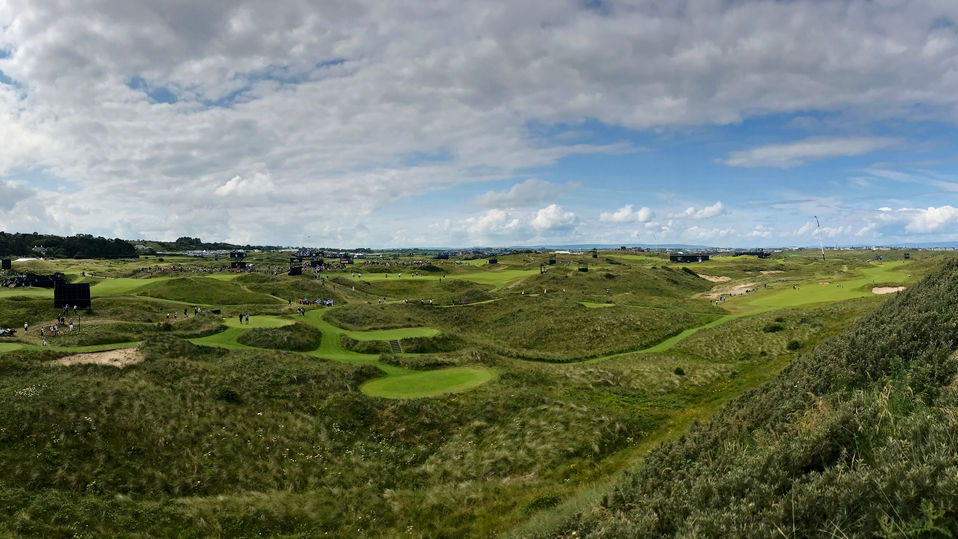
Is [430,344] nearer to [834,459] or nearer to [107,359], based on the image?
[107,359]

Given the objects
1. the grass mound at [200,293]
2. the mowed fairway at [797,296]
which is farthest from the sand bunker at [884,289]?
the grass mound at [200,293]

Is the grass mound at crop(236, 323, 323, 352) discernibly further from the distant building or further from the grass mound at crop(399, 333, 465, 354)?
the distant building

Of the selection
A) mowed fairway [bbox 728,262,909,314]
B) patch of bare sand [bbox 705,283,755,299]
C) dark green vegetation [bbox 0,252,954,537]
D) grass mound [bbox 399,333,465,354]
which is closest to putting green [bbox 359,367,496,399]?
dark green vegetation [bbox 0,252,954,537]

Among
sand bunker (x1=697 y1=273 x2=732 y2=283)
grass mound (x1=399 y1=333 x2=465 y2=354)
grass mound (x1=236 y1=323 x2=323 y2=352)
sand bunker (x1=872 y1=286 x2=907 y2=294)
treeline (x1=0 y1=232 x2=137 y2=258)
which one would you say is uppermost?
treeline (x1=0 y1=232 x2=137 y2=258)

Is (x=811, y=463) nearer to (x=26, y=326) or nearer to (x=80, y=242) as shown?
(x=26, y=326)

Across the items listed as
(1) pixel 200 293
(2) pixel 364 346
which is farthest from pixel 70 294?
(2) pixel 364 346
